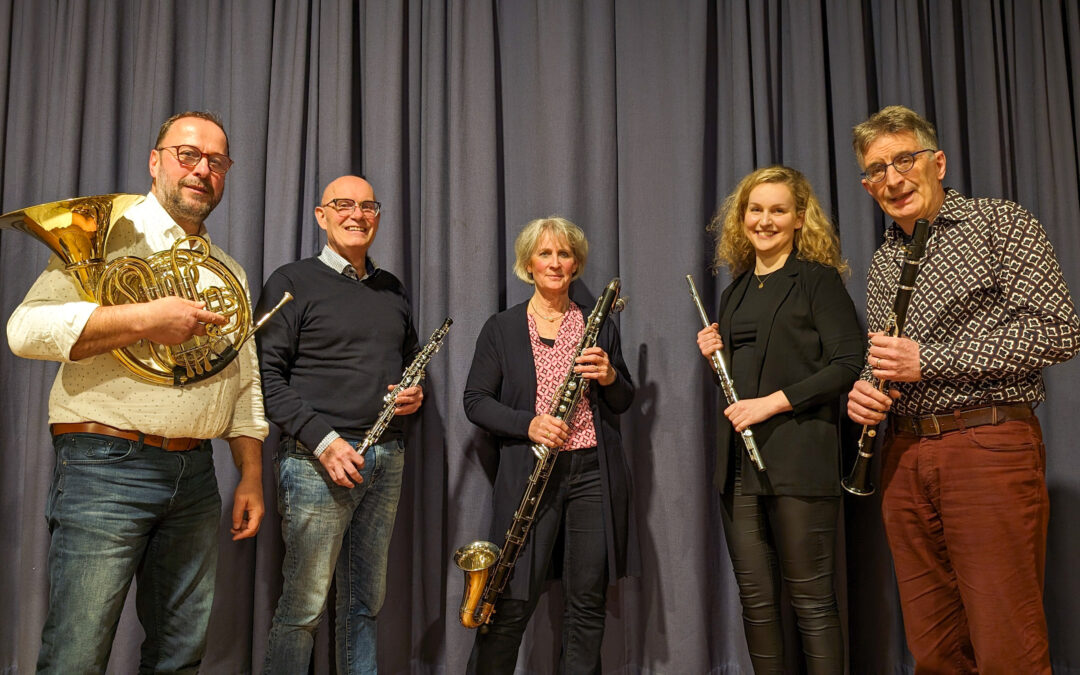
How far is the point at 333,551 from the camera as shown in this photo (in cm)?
231

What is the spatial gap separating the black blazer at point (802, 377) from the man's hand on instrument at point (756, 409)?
0.10ft

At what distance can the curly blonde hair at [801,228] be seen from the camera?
238cm

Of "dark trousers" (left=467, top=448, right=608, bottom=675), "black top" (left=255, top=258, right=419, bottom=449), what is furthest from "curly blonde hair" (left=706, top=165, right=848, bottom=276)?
"black top" (left=255, top=258, right=419, bottom=449)

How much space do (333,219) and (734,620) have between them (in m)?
2.24

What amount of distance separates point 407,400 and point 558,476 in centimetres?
59

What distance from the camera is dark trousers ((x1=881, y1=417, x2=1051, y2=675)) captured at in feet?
6.25

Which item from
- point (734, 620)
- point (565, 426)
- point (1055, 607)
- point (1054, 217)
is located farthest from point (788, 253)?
point (1055, 607)

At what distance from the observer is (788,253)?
2.40 metres

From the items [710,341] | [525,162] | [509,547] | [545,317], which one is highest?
[525,162]

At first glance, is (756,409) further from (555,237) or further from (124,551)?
(124,551)

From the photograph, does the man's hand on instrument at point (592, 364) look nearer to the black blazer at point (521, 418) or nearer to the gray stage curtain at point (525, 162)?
the black blazer at point (521, 418)

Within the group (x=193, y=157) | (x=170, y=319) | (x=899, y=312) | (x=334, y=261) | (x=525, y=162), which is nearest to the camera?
(x=170, y=319)

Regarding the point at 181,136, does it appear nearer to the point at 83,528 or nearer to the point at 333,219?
the point at 333,219

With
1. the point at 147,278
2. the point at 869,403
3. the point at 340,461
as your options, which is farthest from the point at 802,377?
the point at 147,278
